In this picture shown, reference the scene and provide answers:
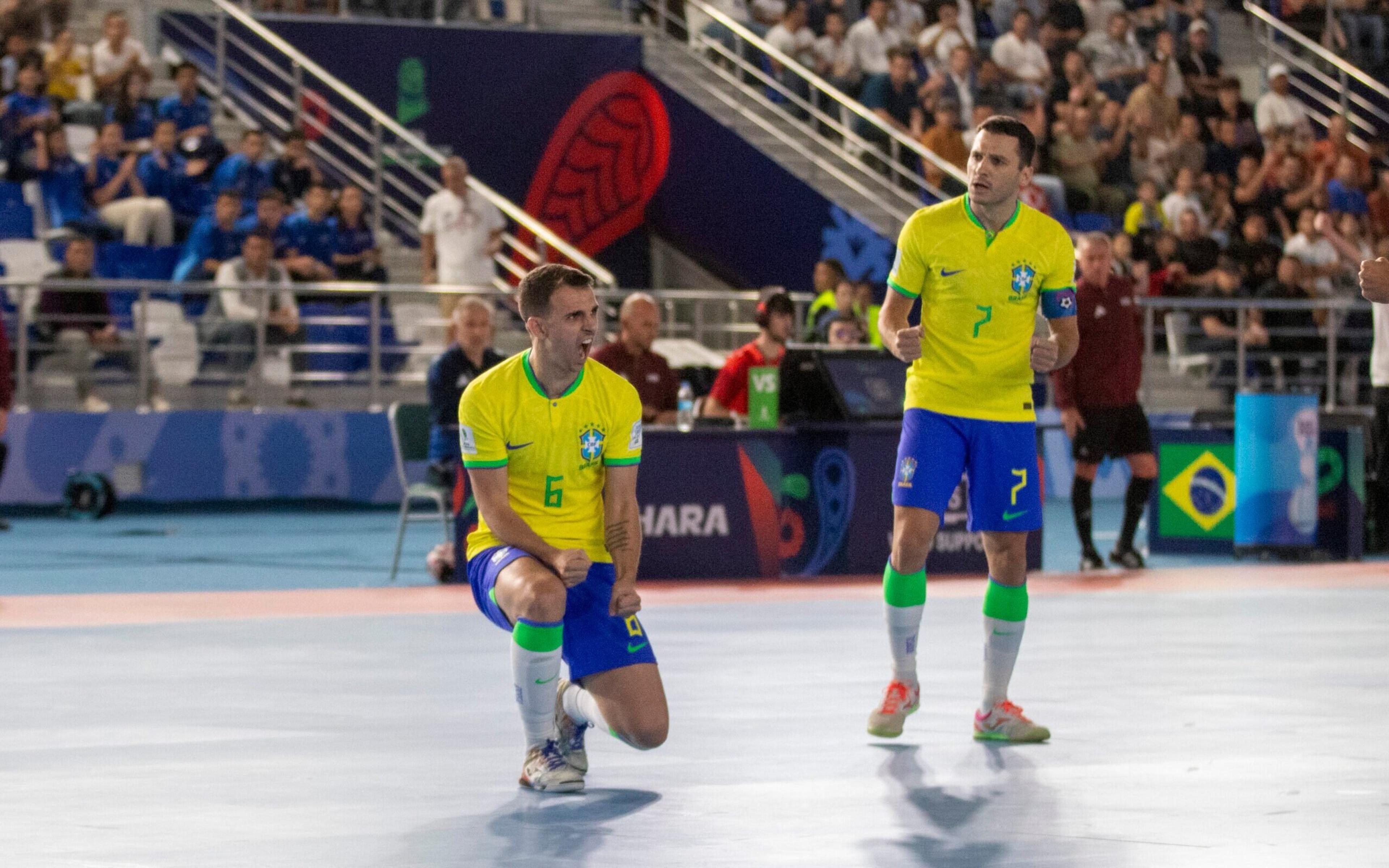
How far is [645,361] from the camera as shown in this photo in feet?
46.9

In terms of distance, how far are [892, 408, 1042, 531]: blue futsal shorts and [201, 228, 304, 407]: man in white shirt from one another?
463 inches

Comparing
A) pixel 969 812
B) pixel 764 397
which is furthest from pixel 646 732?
pixel 764 397

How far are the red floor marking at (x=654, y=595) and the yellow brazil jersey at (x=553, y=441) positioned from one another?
16.7 ft

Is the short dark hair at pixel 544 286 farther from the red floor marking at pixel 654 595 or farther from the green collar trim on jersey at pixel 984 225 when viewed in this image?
the red floor marking at pixel 654 595

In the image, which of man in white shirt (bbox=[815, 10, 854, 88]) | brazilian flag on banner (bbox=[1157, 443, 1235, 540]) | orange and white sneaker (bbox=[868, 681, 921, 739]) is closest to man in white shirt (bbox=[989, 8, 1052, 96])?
man in white shirt (bbox=[815, 10, 854, 88])

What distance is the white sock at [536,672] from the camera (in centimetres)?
655

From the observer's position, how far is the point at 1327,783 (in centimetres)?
657

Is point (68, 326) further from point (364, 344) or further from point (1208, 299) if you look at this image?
point (1208, 299)

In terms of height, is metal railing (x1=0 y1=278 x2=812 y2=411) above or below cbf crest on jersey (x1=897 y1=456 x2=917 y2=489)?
above

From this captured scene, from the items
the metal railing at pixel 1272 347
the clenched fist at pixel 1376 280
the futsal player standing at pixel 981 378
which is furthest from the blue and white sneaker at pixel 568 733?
the metal railing at pixel 1272 347

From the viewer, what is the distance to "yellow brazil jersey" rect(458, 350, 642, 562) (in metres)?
6.69

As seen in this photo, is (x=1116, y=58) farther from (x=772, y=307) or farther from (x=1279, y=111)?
(x=772, y=307)

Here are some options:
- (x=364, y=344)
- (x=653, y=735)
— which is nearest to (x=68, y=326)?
(x=364, y=344)

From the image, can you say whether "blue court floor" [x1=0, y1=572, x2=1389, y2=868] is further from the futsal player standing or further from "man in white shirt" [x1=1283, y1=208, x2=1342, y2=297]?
"man in white shirt" [x1=1283, y1=208, x2=1342, y2=297]
